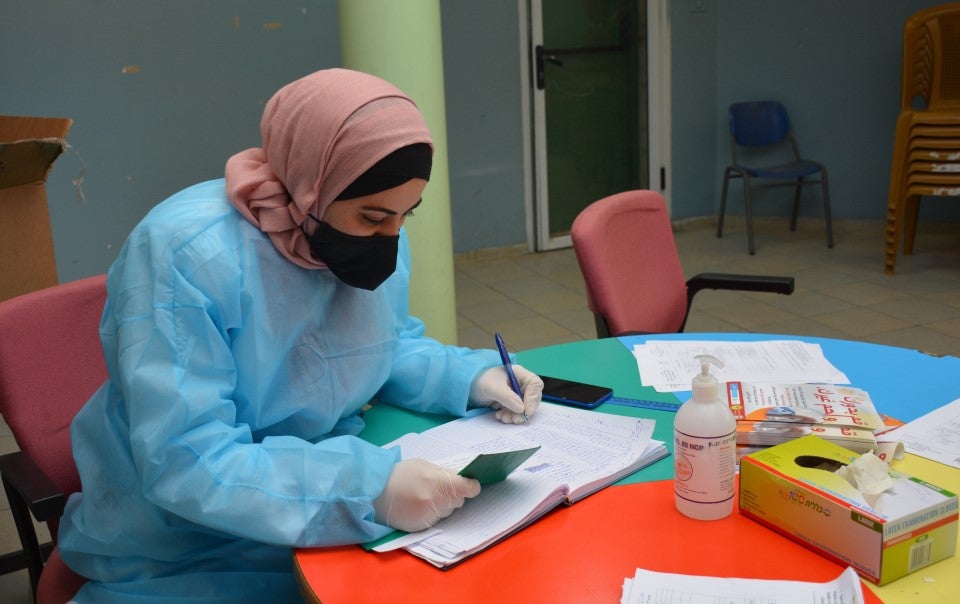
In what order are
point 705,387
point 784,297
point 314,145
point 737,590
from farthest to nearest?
point 784,297
point 314,145
point 705,387
point 737,590

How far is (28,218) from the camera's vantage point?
3086 millimetres

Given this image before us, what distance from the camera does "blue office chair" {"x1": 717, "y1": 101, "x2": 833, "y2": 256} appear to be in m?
5.56

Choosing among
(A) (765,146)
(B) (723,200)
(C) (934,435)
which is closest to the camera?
(C) (934,435)

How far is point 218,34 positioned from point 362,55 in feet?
6.82

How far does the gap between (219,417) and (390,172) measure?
1.39 ft

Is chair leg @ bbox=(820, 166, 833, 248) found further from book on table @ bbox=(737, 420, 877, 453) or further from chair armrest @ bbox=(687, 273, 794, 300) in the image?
book on table @ bbox=(737, 420, 877, 453)

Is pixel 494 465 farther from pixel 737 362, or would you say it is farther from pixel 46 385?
pixel 46 385

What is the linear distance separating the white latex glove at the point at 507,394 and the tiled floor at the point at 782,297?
8.07ft

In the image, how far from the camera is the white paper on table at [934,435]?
4.42 ft

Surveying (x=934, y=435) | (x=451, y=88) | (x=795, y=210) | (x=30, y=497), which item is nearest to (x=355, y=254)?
(x=30, y=497)

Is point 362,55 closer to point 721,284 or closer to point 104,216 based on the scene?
point 721,284

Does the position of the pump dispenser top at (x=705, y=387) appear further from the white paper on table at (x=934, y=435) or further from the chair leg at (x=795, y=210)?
the chair leg at (x=795, y=210)

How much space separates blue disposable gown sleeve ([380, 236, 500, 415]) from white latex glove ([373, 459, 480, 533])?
0.38 meters

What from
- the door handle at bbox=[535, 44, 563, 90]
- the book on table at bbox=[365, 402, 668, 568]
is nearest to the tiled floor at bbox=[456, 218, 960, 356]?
the door handle at bbox=[535, 44, 563, 90]
